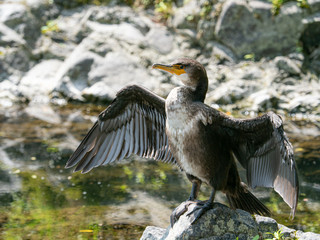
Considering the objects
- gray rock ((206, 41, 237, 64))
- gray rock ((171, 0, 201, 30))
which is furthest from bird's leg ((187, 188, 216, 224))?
gray rock ((171, 0, 201, 30))

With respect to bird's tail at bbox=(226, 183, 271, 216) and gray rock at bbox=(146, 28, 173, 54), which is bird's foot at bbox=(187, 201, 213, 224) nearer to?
bird's tail at bbox=(226, 183, 271, 216)

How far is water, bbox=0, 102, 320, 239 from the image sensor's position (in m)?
4.97

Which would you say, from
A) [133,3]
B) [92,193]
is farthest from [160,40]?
[92,193]

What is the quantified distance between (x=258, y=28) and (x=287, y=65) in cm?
136

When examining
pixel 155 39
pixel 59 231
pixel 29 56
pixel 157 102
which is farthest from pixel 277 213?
pixel 29 56

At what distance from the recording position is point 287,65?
9.76 metres

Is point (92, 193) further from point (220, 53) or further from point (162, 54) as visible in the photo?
point (220, 53)

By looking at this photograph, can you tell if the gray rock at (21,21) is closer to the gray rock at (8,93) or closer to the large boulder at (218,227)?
the gray rock at (8,93)

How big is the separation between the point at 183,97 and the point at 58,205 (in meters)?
2.60

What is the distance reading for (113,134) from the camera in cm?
459

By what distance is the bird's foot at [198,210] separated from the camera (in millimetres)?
3677

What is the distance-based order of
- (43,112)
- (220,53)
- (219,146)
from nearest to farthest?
(219,146) < (43,112) < (220,53)

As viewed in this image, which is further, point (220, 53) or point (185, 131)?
point (220, 53)

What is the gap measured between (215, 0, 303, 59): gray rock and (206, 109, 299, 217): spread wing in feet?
23.1
